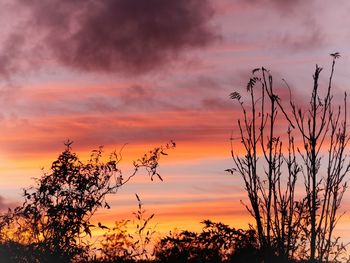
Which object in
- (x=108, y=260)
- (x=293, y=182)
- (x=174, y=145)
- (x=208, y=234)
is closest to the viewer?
(x=293, y=182)

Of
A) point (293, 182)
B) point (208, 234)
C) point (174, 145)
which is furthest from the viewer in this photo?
point (174, 145)

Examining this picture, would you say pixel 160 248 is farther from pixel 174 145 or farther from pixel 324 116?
pixel 324 116

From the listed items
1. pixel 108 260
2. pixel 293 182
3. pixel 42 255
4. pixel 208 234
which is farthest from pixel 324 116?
pixel 42 255

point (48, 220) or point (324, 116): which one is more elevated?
point (324, 116)

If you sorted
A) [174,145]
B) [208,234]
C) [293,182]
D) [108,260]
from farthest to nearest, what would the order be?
[174,145] → [108,260] → [208,234] → [293,182]

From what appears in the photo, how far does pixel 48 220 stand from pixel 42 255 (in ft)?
3.77

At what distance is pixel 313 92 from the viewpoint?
18.5m

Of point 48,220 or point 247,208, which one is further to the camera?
point 48,220

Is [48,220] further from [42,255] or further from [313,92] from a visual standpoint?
[313,92]

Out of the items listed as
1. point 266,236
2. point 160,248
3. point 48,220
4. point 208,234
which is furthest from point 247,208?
point 48,220

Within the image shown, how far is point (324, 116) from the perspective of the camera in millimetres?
18578

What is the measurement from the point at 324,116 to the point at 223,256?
5.24 m

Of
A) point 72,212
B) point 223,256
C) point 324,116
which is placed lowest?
point 223,256

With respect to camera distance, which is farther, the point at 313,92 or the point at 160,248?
the point at 160,248
